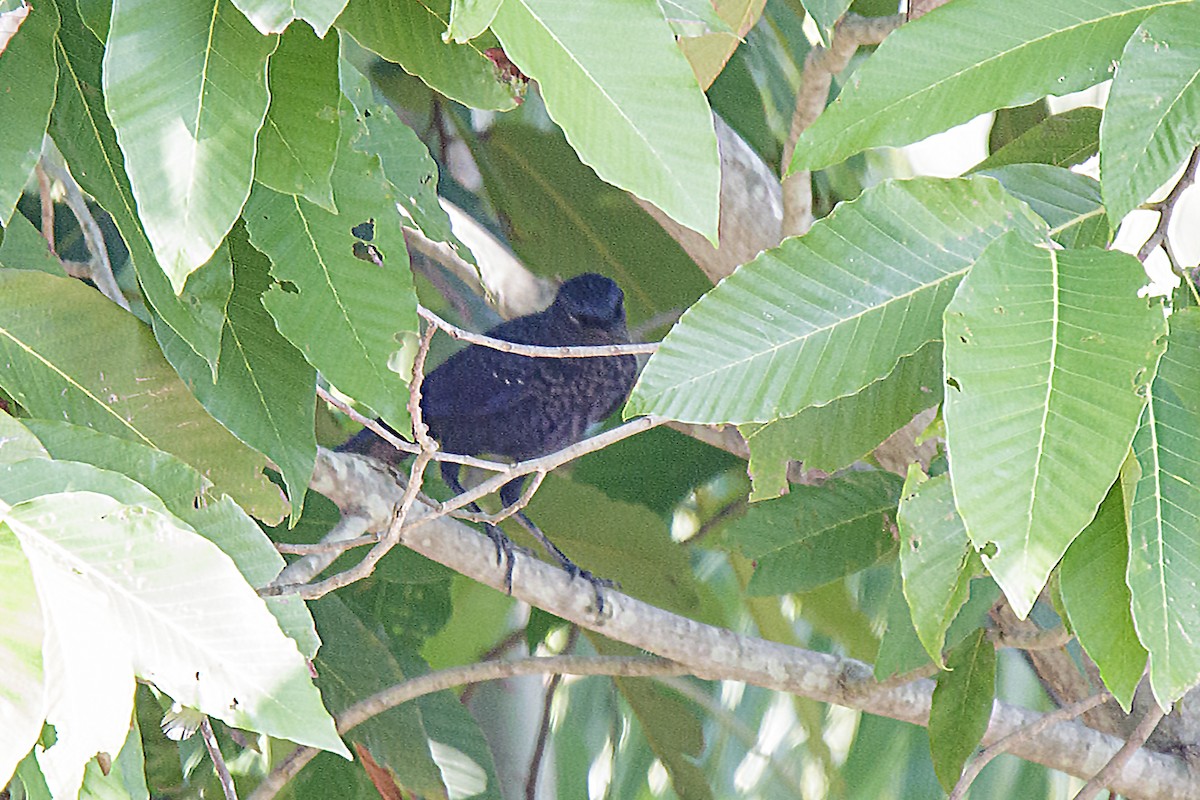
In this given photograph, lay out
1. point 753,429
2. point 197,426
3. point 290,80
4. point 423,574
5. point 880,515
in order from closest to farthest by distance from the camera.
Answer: point 290,80 < point 197,426 < point 753,429 < point 880,515 < point 423,574

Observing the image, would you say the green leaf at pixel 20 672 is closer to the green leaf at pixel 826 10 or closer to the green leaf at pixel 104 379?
the green leaf at pixel 104 379

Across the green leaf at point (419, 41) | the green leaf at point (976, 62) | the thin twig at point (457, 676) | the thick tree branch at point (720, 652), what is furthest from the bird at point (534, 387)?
the green leaf at point (976, 62)

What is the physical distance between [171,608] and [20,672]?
0.28 feet

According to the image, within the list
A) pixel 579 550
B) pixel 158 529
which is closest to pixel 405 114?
pixel 579 550

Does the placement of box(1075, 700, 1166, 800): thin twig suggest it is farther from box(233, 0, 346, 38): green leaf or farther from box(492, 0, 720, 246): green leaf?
box(233, 0, 346, 38): green leaf

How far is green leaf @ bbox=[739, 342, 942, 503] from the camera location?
1.05 m

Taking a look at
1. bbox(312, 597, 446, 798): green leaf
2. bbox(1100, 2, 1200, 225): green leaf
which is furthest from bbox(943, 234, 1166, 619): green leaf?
bbox(312, 597, 446, 798): green leaf

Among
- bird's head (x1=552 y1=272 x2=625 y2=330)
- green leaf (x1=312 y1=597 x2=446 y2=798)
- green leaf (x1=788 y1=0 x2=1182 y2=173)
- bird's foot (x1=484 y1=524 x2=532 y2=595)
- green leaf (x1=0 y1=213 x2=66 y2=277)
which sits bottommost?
green leaf (x1=312 y1=597 x2=446 y2=798)

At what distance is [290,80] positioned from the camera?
896 mm

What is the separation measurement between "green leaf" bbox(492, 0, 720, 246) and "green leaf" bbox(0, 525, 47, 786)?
38cm

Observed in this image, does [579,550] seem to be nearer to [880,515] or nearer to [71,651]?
[880,515]

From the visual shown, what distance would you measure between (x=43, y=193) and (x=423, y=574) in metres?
0.95

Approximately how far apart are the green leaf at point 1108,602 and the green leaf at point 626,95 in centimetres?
36

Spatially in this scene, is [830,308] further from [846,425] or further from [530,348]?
[530,348]
